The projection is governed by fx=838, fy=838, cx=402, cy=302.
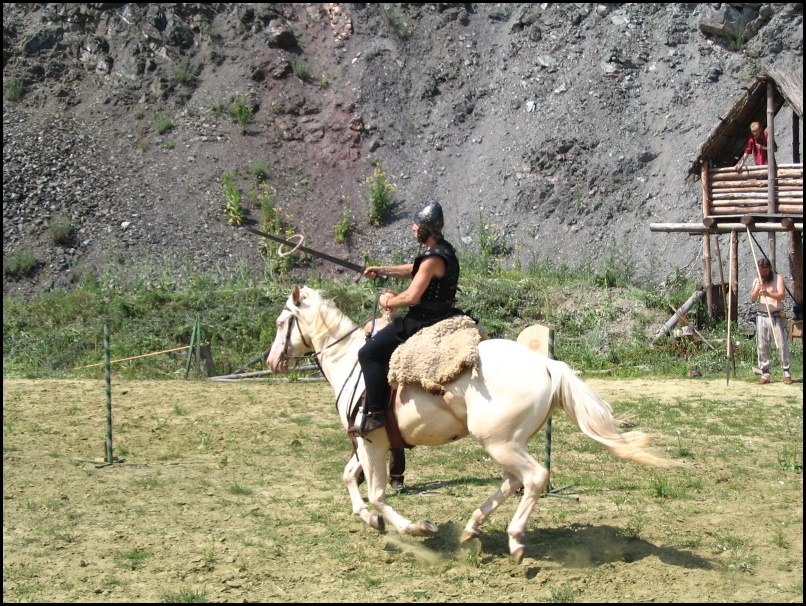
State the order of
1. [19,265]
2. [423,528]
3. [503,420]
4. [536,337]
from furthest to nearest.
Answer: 1. [19,265]
2. [536,337]
3. [423,528]
4. [503,420]

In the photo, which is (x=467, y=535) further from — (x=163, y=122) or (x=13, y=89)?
(x=13, y=89)

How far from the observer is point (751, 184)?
19016mm

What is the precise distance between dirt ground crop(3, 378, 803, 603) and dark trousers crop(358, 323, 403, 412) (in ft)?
4.06

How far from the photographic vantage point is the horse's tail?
638 centimetres

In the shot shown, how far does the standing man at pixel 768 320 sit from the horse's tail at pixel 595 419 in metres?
10.2

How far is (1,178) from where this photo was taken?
89.9 feet

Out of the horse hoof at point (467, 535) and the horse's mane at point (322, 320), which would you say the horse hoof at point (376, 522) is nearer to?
the horse hoof at point (467, 535)

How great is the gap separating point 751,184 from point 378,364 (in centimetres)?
1496

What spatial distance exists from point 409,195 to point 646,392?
16.7 metres

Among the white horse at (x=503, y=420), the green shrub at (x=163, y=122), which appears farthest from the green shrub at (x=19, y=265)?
the white horse at (x=503, y=420)

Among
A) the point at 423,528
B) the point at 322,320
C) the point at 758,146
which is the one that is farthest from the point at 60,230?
the point at 423,528

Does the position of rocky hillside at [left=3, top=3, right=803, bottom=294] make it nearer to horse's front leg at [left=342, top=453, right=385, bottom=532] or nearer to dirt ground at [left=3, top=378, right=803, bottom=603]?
dirt ground at [left=3, top=378, right=803, bottom=603]

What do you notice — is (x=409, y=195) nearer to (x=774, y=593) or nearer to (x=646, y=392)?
(x=646, y=392)

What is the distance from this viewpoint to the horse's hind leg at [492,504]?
6.55m
